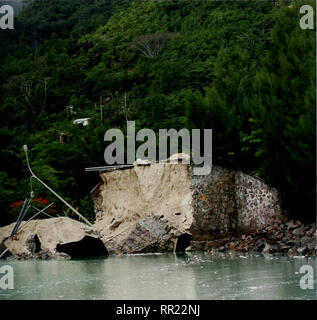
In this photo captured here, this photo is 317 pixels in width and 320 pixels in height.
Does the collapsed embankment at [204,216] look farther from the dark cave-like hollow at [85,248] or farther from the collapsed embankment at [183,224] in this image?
the dark cave-like hollow at [85,248]

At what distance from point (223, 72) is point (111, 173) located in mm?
4699

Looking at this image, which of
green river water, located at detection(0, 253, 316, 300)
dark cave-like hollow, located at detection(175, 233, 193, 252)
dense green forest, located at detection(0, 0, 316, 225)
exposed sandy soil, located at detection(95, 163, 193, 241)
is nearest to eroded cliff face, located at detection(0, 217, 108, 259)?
exposed sandy soil, located at detection(95, 163, 193, 241)

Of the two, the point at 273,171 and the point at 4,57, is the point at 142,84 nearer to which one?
the point at 4,57

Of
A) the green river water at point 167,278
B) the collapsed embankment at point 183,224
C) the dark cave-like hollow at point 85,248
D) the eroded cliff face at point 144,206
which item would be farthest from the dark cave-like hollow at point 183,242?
the dark cave-like hollow at point 85,248

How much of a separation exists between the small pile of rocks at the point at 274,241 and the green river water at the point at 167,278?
0.66m

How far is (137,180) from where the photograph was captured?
753 inches

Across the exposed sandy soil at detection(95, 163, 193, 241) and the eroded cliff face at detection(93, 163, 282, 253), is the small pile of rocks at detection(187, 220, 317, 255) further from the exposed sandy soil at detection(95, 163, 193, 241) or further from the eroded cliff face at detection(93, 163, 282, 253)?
the exposed sandy soil at detection(95, 163, 193, 241)

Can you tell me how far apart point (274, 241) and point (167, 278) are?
192 inches

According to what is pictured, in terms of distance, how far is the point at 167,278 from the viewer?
1197 cm

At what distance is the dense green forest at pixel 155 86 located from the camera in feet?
54.5

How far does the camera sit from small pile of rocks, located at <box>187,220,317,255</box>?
15.3 metres

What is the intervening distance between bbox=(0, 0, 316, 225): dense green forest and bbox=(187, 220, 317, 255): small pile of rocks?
638 millimetres
